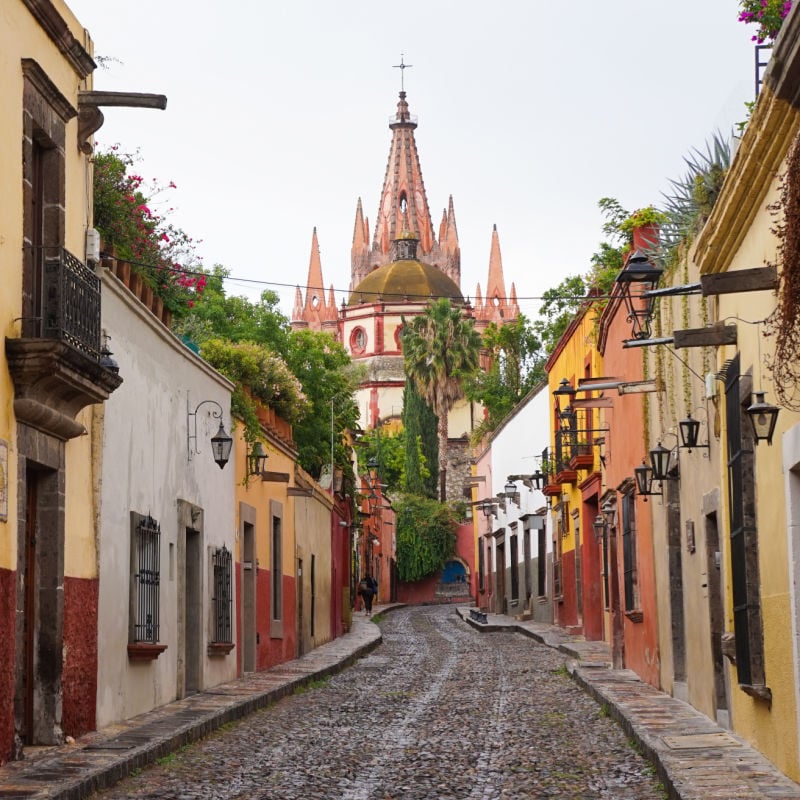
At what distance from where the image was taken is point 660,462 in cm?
1595

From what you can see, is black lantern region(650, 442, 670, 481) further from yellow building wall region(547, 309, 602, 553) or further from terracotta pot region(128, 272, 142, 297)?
yellow building wall region(547, 309, 602, 553)

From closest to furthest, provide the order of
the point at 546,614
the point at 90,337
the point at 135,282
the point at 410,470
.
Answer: the point at 90,337
the point at 135,282
the point at 546,614
the point at 410,470

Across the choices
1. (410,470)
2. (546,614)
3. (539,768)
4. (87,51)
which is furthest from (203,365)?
(410,470)

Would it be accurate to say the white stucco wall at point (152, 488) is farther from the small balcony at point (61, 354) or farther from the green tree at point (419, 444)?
the green tree at point (419, 444)

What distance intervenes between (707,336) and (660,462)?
464 cm

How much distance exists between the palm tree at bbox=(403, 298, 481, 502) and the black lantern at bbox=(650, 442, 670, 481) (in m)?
54.7

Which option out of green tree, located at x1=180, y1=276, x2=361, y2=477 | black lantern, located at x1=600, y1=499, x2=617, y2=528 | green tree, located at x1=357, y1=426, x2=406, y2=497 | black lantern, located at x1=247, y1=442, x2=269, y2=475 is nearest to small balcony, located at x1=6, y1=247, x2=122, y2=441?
black lantern, located at x1=247, y1=442, x2=269, y2=475

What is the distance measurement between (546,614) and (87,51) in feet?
89.0

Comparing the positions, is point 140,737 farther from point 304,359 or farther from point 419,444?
point 419,444

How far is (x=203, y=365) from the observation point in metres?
18.4

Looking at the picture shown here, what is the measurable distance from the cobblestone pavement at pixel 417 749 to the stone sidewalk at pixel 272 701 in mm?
159

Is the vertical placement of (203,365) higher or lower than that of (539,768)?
higher

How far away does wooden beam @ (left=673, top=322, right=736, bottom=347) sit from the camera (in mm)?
11414

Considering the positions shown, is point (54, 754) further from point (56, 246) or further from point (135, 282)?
point (135, 282)
